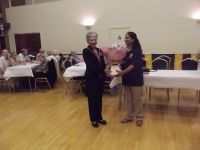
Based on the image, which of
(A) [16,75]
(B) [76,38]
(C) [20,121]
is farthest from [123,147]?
(B) [76,38]

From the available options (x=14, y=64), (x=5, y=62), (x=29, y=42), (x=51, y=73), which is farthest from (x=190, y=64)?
(x=29, y=42)

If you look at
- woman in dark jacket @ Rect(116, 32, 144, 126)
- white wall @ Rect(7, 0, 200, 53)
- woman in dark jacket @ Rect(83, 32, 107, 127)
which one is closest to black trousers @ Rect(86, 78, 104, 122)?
woman in dark jacket @ Rect(83, 32, 107, 127)

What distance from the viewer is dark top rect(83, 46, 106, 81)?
118 inches

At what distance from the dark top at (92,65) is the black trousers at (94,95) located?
0.27ft

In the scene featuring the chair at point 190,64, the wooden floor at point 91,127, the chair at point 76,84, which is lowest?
the wooden floor at point 91,127

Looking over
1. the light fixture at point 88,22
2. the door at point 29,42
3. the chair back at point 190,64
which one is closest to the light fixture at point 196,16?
the chair back at point 190,64

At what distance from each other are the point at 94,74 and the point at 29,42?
6.60m

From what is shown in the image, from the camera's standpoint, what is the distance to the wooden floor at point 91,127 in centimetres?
276

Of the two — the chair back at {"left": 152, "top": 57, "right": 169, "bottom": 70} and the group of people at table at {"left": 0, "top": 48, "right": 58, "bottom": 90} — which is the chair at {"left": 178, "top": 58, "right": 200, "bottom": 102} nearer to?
the chair back at {"left": 152, "top": 57, "right": 169, "bottom": 70}

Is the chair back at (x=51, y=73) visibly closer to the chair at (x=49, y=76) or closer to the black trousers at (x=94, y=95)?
the chair at (x=49, y=76)

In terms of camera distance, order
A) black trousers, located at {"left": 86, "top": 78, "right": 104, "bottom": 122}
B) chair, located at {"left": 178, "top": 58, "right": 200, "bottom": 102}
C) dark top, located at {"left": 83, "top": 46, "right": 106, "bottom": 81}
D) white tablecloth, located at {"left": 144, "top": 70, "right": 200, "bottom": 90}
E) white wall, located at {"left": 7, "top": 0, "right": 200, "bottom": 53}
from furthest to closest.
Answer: white wall, located at {"left": 7, "top": 0, "right": 200, "bottom": 53}, chair, located at {"left": 178, "top": 58, "right": 200, "bottom": 102}, white tablecloth, located at {"left": 144, "top": 70, "right": 200, "bottom": 90}, black trousers, located at {"left": 86, "top": 78, "right": 104, "bottom": 122}, dark top, located at {"left": 83, "top": 46, "right": 106, "bottom": 81}

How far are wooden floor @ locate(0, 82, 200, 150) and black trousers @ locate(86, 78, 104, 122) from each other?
23 cm

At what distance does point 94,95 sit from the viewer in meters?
3.19

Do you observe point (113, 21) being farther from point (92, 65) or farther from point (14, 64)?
point (92, 65)
